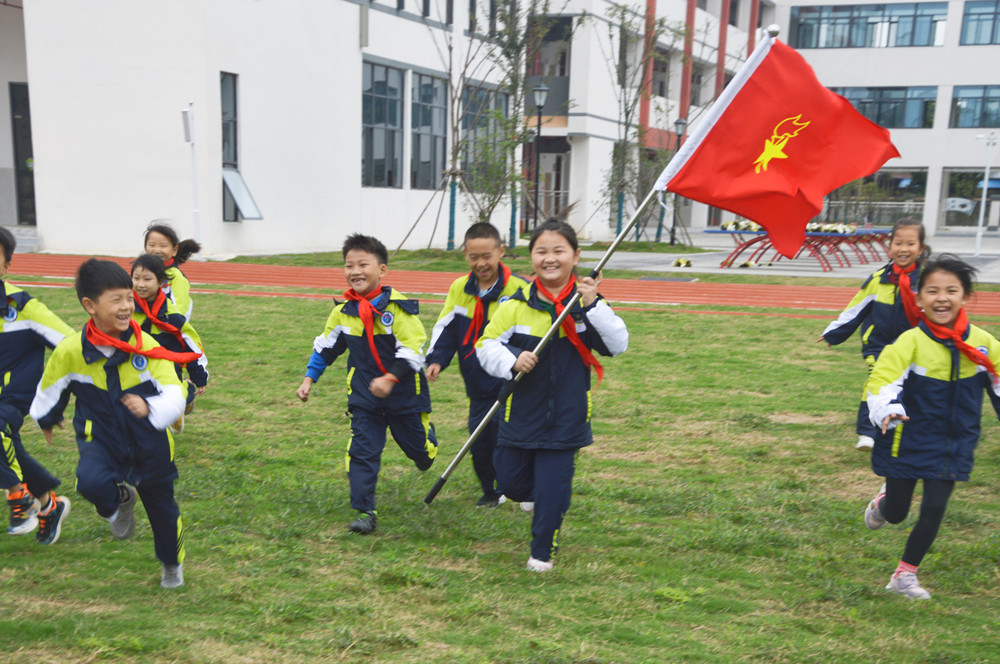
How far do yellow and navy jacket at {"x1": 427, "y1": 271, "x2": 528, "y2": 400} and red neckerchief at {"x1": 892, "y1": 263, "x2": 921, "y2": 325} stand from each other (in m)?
2.51

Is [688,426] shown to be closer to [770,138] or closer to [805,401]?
[805,401]

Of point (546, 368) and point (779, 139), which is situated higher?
point (779, 139)

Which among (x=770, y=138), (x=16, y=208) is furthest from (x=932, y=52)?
(x=770, y=138)

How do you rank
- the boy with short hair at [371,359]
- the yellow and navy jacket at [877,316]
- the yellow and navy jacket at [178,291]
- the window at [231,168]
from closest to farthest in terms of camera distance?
the boy with short hair at [371,359] < the yellow and navy jacket at [877,316] < the yellow and navy jacket at [178,291] < the window at [231,168]

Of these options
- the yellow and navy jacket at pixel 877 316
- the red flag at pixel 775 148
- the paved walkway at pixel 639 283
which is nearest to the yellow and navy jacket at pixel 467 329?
the red flag at pixel 775 148

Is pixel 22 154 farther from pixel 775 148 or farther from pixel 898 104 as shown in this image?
pixel 898 104

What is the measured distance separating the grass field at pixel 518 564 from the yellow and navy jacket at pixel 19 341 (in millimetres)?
695

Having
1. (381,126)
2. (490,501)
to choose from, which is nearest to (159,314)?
(490,501)

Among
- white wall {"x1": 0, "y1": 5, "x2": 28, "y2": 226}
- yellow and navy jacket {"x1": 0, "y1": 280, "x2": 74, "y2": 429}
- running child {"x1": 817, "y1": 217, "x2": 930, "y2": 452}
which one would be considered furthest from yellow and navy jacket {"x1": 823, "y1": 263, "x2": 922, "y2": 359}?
white wall {"x1": 0, "y1": 5, "x2": 28, "y2": 226}

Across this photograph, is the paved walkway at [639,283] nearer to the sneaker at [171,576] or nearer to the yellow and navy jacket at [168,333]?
the yellow and navy jacket at [168,333]

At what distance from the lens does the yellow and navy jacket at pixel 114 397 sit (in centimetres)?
364

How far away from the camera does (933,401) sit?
4.03 m

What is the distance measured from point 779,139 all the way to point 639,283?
13.5 meters

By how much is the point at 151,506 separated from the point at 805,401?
572 centimetres
